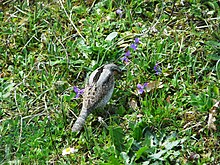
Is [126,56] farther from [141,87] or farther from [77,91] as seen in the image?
[77,91]

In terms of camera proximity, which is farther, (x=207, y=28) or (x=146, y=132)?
(x=207, y=28)

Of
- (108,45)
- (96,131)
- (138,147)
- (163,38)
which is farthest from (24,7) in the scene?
(138,147)

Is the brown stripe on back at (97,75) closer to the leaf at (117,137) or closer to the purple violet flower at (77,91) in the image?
the purple violet flower at (77,91)

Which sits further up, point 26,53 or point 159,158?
point 26,53

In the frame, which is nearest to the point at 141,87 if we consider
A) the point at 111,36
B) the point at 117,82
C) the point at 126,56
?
the point at 117,82

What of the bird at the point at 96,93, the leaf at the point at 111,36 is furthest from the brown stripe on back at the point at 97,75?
the leaf at the point at 111,36

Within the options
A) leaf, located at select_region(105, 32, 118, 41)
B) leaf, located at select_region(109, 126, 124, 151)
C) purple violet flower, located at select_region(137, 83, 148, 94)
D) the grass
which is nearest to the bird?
the grass

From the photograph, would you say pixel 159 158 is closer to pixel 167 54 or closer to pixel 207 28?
pixel 167 54
